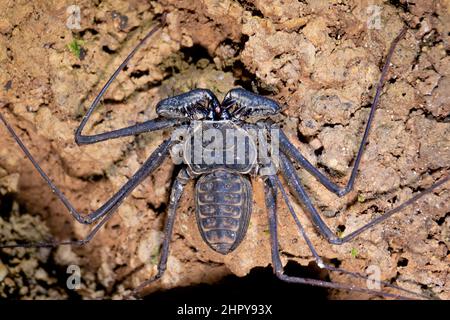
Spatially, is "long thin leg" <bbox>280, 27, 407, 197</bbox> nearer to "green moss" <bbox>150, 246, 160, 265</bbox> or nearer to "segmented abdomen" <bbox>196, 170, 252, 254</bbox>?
"segmented abdomen" <bbox>196, 170, 252, 254</bbox>

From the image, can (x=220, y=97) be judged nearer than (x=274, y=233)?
No

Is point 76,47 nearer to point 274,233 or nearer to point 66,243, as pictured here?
point 66,243

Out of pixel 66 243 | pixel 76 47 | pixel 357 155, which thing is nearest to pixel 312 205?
pixel 357 155

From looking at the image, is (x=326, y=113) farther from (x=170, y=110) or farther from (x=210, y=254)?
(x=210, y=254)

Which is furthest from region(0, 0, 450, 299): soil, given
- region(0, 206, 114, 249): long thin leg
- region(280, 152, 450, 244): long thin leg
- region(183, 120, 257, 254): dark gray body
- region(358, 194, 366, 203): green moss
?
region(0, 206, 114, 249): long thin leg

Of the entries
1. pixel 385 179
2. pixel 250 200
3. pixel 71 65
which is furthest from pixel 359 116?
pixel 71 65

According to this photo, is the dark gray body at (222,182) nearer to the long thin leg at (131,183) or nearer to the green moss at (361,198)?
the long thin leg at (131,183)

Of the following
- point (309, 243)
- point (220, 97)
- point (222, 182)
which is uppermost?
point (220, 97)
